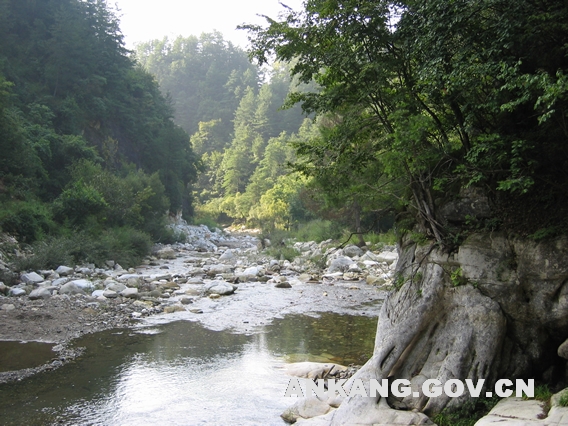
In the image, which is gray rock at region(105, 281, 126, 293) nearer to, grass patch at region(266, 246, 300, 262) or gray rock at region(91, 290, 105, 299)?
gray rock at region(91, 290, 105, 299)

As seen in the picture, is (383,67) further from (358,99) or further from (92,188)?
(92,188)

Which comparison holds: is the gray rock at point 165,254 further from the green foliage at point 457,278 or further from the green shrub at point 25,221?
the green foliage at point 457,278

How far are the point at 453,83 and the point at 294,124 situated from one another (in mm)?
81142

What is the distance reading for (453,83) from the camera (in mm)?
6203

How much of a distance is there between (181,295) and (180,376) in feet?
26.3

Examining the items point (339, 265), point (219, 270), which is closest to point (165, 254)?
point (219, 270)

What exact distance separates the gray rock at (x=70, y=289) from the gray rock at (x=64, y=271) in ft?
9.48

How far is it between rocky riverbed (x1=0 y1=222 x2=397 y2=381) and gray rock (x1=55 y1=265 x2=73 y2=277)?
0.6 inches

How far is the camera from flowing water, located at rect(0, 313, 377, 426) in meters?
7.11

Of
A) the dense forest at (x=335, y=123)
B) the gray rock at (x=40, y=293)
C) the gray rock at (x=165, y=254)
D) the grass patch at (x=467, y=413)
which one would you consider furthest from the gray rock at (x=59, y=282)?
the grass patch at (x=467, y=413)

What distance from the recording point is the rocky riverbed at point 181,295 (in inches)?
476

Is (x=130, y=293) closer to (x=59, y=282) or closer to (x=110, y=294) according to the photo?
(x=110, y=294)

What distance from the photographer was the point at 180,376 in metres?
8.86

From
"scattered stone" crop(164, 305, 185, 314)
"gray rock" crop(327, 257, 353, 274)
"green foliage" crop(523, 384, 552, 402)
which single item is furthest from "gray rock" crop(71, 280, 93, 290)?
"green foliage" crop(523, 384, 552, 402)
